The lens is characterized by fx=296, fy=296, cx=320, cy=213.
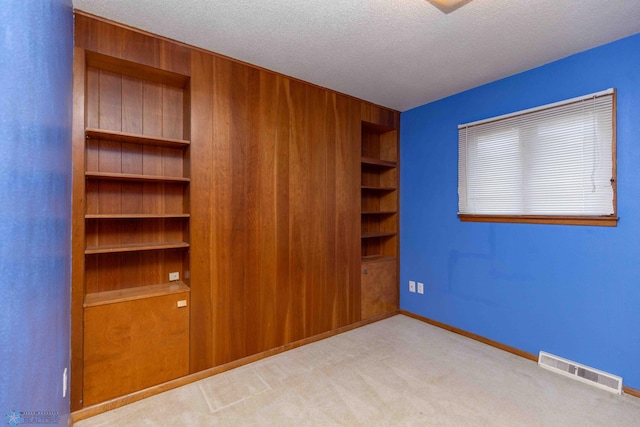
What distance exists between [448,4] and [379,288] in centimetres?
278

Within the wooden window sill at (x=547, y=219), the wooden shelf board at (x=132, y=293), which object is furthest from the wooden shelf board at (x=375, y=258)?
the wooden shelf board at (x=132, y=293)

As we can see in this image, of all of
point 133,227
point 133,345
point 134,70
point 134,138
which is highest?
point 134,70

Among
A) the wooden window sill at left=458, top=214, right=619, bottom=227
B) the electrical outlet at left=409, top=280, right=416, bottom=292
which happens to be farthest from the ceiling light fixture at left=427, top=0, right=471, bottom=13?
the electrical outlet at left=409, top=280, right=416, bottom=292

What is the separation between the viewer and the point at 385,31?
204 cm

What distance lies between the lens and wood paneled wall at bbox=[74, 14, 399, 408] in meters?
2.26

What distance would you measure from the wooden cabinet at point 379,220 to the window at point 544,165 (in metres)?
0.87

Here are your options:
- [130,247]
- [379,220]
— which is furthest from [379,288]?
[130,247]

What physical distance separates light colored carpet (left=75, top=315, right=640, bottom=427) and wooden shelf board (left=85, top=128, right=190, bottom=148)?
180 cm

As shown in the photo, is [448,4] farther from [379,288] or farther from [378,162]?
[379,288]

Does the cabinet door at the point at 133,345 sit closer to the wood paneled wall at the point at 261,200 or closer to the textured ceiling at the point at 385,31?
the wood paneled wall at the point at 261,200

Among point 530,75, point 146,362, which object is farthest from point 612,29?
point 146,362

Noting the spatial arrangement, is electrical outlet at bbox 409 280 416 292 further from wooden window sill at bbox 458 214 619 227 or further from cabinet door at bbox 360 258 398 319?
wooden window sill at bbox 458 214 619 227

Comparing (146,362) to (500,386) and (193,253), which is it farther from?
(500,386)

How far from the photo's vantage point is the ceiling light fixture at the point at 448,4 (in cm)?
169
